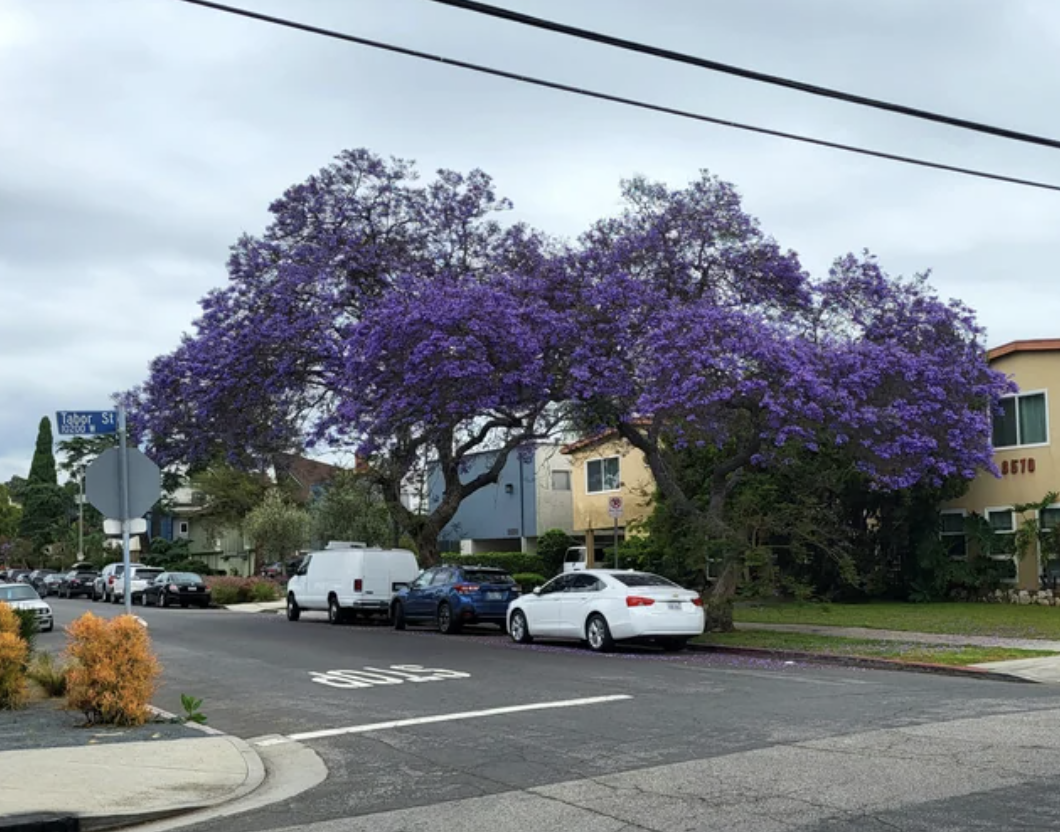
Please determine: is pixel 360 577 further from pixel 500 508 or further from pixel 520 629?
pixel 500 508

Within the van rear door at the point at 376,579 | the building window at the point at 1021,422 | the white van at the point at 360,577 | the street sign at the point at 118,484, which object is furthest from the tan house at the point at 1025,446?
the street sign at the point at 118,484

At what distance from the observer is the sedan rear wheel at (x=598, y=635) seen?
1998cm

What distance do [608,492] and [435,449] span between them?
17.2 m

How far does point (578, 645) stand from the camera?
2147cm

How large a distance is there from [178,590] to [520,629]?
25056mm

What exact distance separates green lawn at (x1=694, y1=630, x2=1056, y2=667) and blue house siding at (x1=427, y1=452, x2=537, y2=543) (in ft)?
89.6

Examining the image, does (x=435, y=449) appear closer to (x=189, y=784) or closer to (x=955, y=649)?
(x=955, y=649)

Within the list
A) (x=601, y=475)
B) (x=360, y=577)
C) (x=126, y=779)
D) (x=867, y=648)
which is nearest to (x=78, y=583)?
(x=601, y=475)

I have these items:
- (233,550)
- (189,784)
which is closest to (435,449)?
(189,784)

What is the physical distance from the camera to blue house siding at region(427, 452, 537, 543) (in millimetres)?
50031

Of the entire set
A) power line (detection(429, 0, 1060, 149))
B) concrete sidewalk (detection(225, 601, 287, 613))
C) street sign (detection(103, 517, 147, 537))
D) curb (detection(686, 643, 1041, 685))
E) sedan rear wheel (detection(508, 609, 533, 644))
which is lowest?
concrete sidewalk (detection(225, 601, 287, 613))

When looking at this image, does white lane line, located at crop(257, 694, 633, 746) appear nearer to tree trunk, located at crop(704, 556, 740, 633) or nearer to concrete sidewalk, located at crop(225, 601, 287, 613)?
tree trunk, located at crop(704, 556, 740, 633)

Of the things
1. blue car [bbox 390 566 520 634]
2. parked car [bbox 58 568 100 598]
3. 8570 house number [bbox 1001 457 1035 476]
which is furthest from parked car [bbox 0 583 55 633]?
parked car [bbox 58 568 100 598]

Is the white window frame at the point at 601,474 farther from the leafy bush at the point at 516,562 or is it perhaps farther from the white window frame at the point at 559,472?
the white window frame at the point at 559,472
